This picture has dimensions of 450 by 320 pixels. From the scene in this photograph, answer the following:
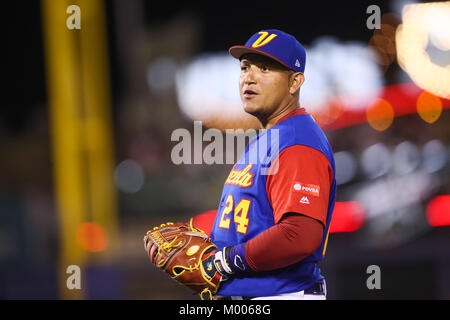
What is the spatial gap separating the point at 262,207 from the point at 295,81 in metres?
0.50

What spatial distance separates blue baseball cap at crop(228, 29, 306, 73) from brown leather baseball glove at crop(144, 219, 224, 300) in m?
0.74

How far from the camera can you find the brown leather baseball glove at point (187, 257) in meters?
2.01

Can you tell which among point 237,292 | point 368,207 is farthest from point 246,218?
point 368,207

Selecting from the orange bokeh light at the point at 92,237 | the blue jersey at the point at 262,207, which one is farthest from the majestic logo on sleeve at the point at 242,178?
the orange bokeh light at the point at 92,237

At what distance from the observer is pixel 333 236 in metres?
7.68

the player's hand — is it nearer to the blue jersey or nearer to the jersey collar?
the blue jersey

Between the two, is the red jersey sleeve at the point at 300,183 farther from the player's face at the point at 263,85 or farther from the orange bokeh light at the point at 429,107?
the orange bokeh light at the point at 429,107

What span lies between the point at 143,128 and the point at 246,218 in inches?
634

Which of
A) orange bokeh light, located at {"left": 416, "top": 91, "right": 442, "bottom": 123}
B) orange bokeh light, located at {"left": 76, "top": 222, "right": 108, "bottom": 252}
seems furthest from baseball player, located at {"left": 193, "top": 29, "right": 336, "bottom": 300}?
orange bokeh light, located at {"left": 416, "top": 91, "right": 442, "bottom": 123}

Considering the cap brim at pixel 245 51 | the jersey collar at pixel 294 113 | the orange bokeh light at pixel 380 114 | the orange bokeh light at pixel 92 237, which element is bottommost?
the orange bokeh light at pixel 92 237

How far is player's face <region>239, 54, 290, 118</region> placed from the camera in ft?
6.61

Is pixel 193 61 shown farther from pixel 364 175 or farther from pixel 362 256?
pixel 362 256
